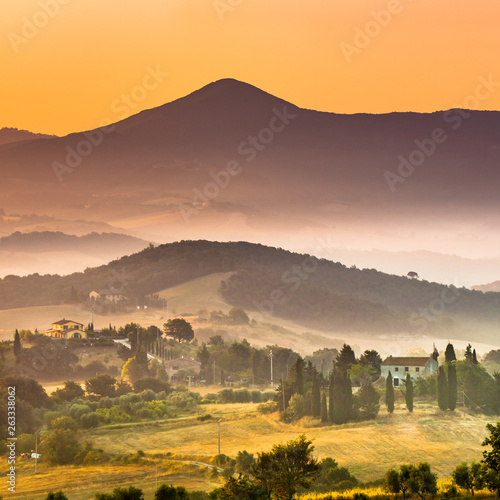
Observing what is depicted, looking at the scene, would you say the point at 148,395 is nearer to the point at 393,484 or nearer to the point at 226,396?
the point at 226,396

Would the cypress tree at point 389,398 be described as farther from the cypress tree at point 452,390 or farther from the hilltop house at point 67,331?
the hilltop house at point 67,331

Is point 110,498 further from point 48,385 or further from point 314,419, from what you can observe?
point 48,385

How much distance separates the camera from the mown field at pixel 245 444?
234 feet

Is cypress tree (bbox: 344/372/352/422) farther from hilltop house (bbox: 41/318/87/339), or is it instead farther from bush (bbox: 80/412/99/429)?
hilltop house (bbox: 41/318/87/339)

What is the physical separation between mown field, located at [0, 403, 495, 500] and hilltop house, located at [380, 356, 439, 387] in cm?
1384

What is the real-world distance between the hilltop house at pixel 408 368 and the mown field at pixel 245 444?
13.8 meters

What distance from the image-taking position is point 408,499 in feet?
179

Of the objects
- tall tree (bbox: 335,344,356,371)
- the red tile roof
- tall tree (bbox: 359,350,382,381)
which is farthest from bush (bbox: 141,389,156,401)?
the red tile roof

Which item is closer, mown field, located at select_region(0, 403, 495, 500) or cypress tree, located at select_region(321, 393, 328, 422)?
mown field, located at select_region(0, 403, 495, 500)

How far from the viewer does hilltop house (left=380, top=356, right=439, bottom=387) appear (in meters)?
111

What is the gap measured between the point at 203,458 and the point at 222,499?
2449cm

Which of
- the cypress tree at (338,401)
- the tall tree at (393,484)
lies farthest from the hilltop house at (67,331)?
the tall tree at (393,484)

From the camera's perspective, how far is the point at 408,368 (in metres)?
112

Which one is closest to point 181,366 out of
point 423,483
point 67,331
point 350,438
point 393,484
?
point 67,331
